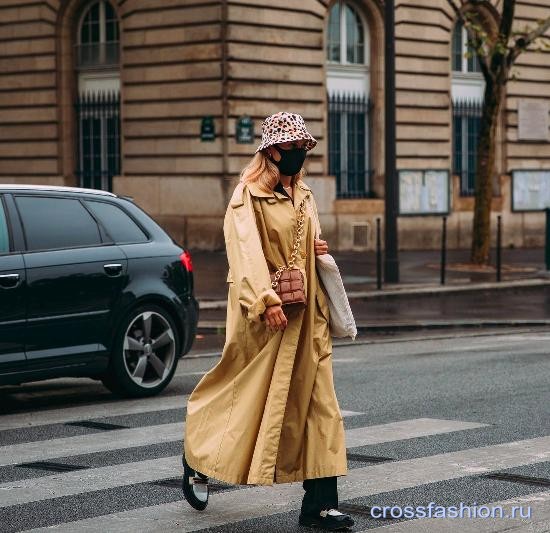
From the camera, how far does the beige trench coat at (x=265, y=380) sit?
5996 mm

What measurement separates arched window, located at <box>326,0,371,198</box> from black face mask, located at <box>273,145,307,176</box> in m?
23.7

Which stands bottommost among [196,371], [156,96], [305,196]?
[196,371]

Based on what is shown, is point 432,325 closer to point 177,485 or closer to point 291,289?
point 177,485

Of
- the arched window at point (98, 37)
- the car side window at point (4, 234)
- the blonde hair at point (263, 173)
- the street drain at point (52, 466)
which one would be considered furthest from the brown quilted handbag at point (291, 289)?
the arched window at point (98, 37)

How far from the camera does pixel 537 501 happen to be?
661 cm

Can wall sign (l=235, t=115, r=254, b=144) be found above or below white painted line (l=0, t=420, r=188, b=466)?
above

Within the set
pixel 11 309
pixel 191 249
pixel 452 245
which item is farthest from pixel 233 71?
pixel 11 309

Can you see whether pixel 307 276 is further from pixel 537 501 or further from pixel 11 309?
pixel 11 309

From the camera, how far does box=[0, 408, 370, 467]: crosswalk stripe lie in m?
7.96

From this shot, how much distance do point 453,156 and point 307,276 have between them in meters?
26.4

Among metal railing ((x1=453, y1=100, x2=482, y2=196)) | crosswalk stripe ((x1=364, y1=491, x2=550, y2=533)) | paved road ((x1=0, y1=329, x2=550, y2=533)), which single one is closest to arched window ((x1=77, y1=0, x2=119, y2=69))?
metal railing ((x1=453, y1=100, x2=482, y2=196))

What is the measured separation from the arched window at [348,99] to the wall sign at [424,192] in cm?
90

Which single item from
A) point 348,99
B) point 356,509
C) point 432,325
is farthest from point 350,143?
point 356,509

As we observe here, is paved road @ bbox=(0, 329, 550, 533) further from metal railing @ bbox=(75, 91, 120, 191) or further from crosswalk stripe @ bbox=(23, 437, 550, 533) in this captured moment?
metal railing @ bbox=(75, 91, 120, 191)
